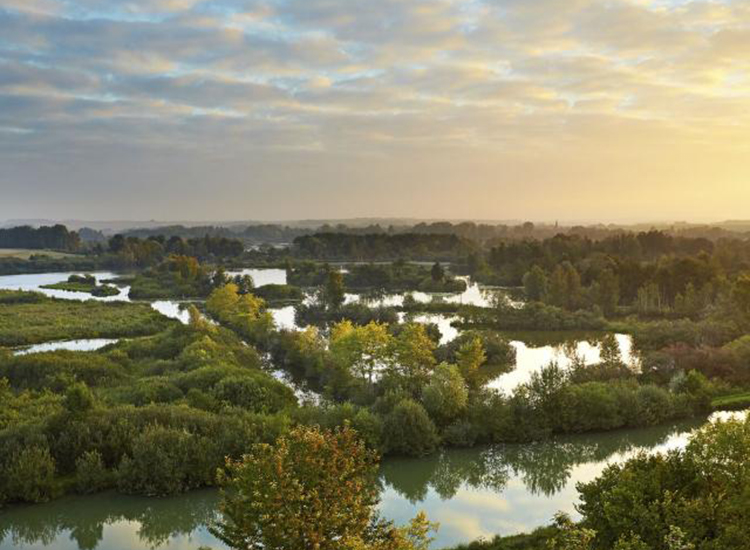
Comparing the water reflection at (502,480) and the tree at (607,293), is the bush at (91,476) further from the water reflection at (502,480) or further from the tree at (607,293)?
the tree at (607,293)

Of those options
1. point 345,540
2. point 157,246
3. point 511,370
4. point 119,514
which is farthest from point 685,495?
point 157,246

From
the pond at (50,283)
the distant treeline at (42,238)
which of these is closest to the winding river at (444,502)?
the pond at (50,283)

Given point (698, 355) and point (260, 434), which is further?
point (698, 355)

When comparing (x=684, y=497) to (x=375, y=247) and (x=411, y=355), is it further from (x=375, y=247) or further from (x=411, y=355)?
(x=375, y=247)

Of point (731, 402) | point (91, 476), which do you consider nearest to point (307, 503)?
point (91, 476)

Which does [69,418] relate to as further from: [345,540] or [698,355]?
[698,355]

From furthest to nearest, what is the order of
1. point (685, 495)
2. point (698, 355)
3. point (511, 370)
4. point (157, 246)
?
point (157, 246) → point (511, 370) → point (698, 355) → point (685, 495)
